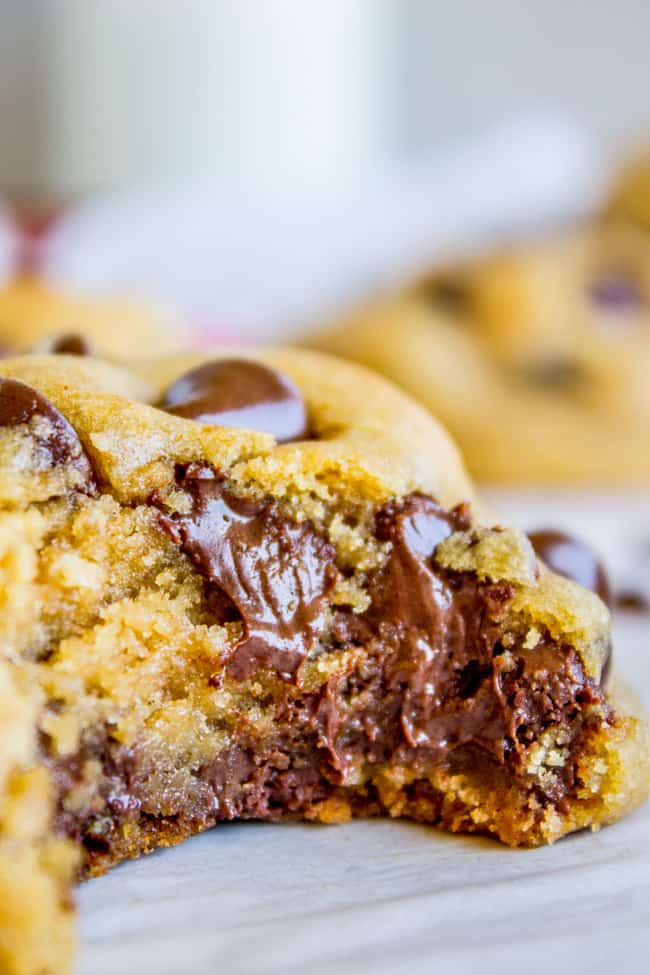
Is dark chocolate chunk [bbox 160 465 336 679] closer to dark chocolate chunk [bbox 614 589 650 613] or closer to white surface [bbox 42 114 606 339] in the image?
dark chocolate chunk [bbox 614 589 650 613]

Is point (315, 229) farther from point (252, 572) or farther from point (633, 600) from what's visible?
point (252, 572)

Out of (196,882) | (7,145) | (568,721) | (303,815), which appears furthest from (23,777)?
(7,145)

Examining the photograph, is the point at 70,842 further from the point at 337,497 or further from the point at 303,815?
the point at 337,497

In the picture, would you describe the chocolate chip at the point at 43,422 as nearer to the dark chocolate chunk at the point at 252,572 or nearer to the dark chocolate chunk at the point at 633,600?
the dark chocolate chunk at the point at 252,572

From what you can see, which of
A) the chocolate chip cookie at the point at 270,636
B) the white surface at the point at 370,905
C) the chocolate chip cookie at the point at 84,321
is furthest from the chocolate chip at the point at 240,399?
the chocolate chip cookie at the point at 84,321

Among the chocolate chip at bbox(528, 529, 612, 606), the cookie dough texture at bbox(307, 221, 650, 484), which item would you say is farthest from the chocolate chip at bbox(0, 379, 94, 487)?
the cookie dough texture at bbox(307, 221, 650, 484)

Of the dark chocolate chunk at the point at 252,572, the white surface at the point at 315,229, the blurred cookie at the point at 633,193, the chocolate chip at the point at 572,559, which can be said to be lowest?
the white surface at the point at 315,229
